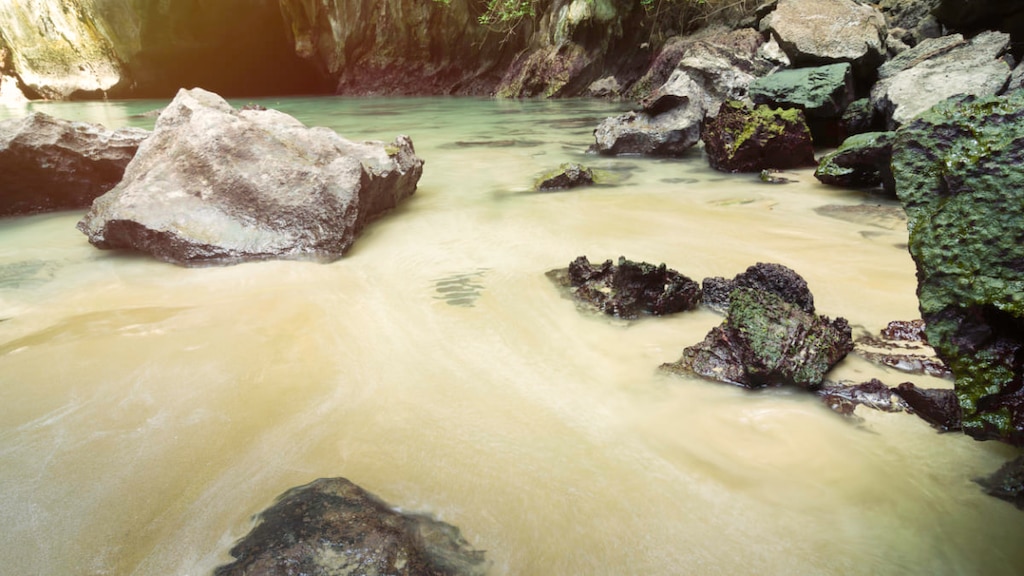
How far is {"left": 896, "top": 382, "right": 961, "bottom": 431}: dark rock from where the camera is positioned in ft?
5.32

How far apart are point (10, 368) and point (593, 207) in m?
3.36

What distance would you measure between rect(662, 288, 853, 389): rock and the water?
7cm

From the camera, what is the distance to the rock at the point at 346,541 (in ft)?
3.96

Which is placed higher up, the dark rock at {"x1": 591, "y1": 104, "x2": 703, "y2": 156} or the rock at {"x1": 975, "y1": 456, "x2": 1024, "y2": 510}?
the dark rock at {"x1": 591, "y1": 104, "x2": 703, "y2": 156}

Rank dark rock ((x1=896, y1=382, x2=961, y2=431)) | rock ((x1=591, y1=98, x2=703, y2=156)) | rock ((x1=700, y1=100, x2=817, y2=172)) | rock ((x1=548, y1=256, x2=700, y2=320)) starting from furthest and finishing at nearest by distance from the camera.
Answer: rock ((x1=591, y1=98, x2=703, y2=156)) → rock ((x1=700, y1=100, x2=817, y2=172)) → rock ((x1=548, y1=256, x2=700, y2=320)) → dark rock ((x1=896, y1=382, x2=961, y2=431))

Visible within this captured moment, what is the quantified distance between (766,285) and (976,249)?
112cm

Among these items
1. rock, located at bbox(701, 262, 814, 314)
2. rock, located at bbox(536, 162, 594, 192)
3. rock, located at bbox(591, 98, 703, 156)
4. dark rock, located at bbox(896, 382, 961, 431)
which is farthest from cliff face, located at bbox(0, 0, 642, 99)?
dark rock, located at bbox(896, 382, 961, 431)

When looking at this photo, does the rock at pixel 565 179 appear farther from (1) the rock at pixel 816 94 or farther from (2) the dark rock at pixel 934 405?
(2) the dark rock at pixel 934 405

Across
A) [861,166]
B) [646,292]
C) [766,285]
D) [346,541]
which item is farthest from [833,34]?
[346,541]

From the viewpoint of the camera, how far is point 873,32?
6348 millimetres

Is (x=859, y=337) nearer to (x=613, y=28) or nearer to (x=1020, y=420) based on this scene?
(x=1020, y=420)

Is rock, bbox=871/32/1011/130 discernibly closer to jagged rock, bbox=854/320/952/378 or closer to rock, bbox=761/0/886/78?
rock, bbox=761/0/886/78

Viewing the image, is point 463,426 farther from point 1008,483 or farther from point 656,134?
point 656,134

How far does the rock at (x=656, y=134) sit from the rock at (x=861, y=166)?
5.54 feet
